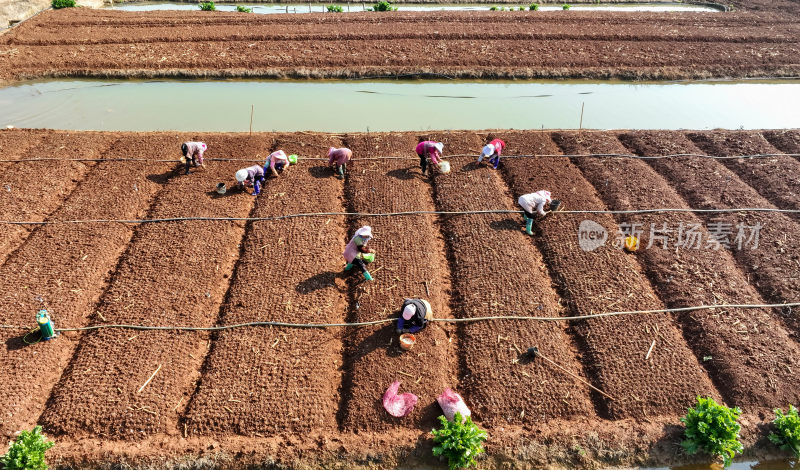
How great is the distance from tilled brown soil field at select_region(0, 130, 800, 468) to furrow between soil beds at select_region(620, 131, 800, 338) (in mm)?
54

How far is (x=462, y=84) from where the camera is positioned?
59.1 feet

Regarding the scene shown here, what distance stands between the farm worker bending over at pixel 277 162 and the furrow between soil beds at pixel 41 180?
180 inches

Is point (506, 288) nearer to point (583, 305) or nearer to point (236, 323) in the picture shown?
point (583, 305)

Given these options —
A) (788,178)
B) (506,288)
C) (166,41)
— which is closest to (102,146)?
(166,41)

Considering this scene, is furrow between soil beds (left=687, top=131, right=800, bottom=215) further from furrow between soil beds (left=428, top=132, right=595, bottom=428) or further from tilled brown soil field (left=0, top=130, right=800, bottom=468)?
furrow between soil beds (left=428, top=132, right=595, bottom=428)

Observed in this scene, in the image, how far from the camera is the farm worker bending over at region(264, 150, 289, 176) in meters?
11.2

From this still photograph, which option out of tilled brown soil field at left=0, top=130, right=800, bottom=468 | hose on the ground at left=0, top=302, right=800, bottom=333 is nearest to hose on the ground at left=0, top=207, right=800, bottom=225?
tilled brown soil field at left=0, top=130, right=800, bottom=468

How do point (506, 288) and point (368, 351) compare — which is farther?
point (506, 288)

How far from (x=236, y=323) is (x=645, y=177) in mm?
9925

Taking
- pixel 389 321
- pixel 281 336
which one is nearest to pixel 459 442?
pixel 389 321

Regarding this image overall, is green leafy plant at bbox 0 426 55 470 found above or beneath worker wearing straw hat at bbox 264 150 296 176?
beneath

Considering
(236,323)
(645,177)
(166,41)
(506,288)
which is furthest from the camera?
(166,41)

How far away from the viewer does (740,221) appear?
10.4 meters

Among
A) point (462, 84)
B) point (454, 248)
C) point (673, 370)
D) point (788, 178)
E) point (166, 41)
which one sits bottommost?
point (673, 370)
